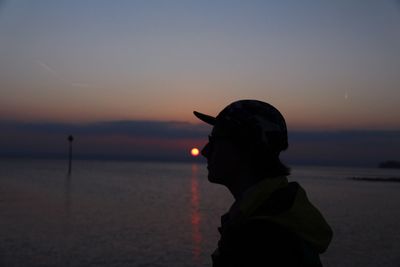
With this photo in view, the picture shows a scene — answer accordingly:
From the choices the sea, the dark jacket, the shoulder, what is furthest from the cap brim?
the sea

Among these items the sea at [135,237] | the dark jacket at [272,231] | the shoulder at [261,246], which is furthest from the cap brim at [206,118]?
the sea at [135,237]

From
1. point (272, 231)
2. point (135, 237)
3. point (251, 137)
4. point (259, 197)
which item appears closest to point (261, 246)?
point (272, 231)

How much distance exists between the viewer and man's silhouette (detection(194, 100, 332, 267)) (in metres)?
1.60

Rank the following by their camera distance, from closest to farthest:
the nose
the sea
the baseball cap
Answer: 1. the baseball cap
2. the nose
3. the sea

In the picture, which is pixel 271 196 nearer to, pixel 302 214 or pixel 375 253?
pixel 302 214

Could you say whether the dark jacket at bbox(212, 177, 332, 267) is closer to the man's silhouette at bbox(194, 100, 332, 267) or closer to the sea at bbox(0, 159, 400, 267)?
the man's silhouette at bbox(194, 100, 332, 267)

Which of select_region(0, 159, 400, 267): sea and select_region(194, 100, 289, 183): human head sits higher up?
select_region(194, 100, 289, 183): human head

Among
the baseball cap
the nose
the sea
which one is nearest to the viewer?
the baseball cap

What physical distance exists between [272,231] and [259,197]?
0.56 feet

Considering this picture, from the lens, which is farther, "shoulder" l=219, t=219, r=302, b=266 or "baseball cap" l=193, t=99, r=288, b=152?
"baseball cap" l=193, t=99, r=288, b=152

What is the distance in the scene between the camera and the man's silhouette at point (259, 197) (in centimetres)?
160

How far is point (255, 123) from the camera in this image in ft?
6.29

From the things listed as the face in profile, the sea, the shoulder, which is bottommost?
the sea

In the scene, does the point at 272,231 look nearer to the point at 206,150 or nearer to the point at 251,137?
the point at 251,137
